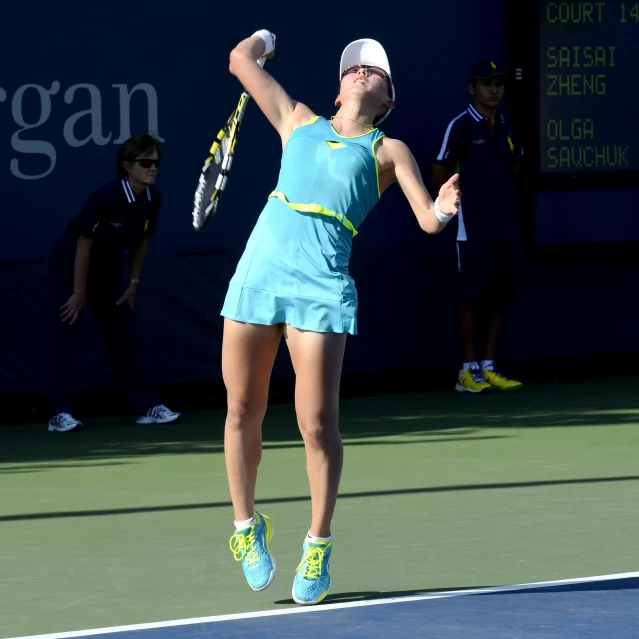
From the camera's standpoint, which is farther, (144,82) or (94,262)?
(144,82)

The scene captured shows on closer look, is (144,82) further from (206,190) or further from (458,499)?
(206,190)

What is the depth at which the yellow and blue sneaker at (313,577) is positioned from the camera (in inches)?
226

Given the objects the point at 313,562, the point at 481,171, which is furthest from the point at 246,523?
the point at 481,171

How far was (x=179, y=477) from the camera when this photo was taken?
861 cm

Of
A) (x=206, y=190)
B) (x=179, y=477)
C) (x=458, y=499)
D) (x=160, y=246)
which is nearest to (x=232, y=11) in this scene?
(x=160, y=246)

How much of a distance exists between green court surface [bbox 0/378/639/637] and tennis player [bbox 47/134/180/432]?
0.25 m

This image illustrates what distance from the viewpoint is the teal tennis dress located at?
225 inches

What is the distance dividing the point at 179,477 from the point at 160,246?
304 centimetres

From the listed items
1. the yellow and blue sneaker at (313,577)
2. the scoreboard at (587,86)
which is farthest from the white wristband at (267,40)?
the scoreboard at (587,86)

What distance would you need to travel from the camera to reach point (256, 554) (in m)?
5.86

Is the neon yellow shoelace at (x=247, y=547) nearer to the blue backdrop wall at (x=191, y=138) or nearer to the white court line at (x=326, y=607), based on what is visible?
the white court line at (x=326, y=607)

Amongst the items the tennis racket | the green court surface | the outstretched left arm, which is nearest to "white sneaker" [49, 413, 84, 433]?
the green court surface

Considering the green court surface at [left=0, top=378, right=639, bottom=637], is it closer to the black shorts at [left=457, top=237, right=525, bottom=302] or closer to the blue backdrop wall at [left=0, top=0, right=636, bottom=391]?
the blue backdrop wall at [left=0, top=0, right=636, bottom=391]

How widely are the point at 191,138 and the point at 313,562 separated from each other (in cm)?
598
